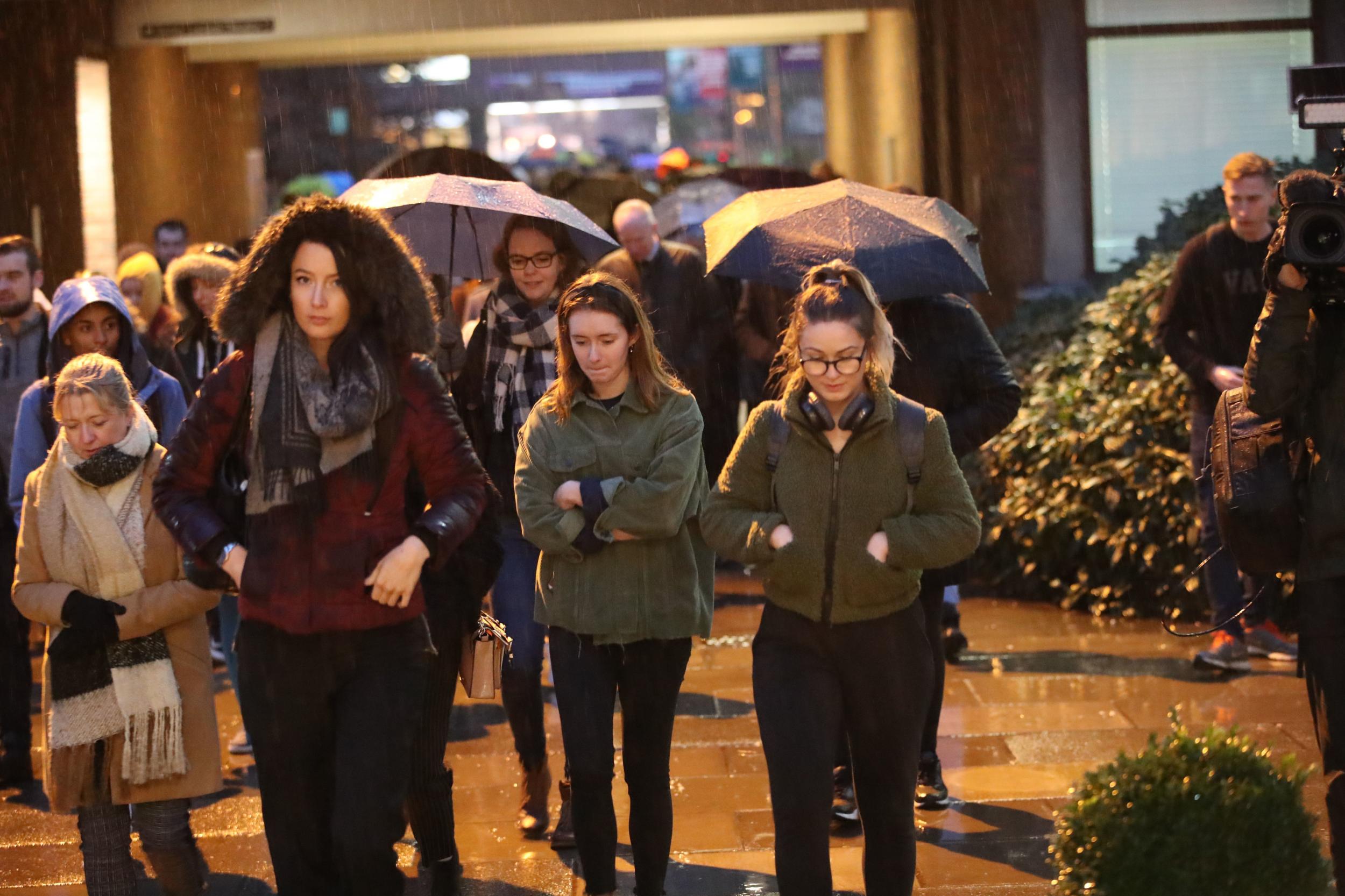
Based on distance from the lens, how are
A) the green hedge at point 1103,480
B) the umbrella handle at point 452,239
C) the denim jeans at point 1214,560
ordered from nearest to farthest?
the umbrella handle at point 452,239, the denim jeans at point 1214,560, the green hedge at point 1103,480

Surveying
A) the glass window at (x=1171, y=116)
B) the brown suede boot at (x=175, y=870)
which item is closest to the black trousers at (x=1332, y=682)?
the brown suede boot at (x=175, y=870)

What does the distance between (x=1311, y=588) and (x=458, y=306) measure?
6.55 m

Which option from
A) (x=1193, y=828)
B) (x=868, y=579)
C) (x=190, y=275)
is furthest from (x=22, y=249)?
(x=1193, y=828)

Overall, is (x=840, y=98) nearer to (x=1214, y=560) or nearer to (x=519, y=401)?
(x=1214, y=560)

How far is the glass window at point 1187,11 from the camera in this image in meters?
14.3

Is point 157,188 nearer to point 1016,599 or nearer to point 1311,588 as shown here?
point 1016,599

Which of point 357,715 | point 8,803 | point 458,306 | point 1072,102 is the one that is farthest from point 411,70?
point 357,715

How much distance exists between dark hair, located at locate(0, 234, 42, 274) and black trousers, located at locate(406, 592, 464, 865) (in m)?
3.19

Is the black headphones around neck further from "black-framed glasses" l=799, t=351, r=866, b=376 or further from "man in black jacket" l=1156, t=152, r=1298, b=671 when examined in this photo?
"man in black jacket" l=1156, t=152, r=1298, b=671

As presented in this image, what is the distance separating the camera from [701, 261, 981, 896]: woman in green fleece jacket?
14.3 feet

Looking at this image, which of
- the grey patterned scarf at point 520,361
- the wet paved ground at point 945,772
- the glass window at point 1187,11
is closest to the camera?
the wet paved ground at point 945,772

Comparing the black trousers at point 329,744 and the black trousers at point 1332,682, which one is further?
the black trousers at point 1332,682

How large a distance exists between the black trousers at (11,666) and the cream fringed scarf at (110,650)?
1.96m

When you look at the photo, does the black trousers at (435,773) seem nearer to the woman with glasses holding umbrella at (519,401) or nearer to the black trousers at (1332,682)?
the woman with glasses holding umbrella at (519,401)
